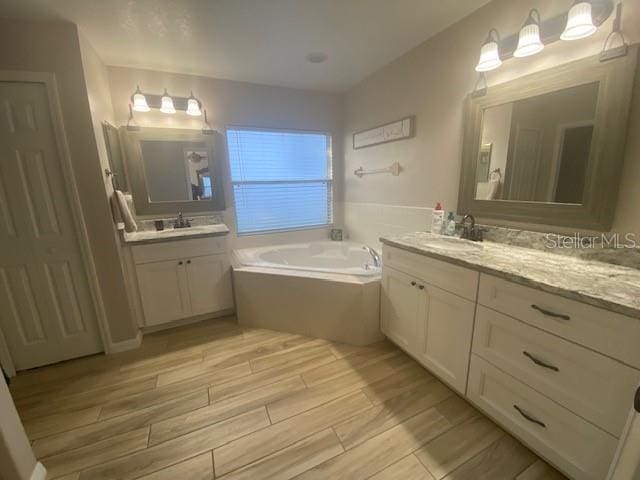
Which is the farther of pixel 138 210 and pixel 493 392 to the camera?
pixel 138 210

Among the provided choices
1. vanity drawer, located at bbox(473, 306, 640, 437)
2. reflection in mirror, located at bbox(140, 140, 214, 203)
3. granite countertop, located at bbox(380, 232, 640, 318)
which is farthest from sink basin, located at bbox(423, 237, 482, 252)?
reflection in mirror, located at bbox(140, 140, 214, 203)

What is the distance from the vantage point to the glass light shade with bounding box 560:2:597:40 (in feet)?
3.75

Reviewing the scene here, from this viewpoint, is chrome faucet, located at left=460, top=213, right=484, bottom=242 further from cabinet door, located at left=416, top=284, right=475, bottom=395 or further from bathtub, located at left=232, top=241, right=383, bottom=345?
bathtub, located at left=232, top=241, right=383, bottom=345

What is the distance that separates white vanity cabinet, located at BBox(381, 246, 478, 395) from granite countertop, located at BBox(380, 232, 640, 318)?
76 mm

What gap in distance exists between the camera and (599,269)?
46.8 inches

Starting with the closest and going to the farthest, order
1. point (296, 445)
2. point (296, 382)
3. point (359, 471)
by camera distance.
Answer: point (359, 471)
point (296, 445)
point (296, 382)

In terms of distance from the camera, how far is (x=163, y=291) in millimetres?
2238

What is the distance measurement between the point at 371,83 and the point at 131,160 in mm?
2423

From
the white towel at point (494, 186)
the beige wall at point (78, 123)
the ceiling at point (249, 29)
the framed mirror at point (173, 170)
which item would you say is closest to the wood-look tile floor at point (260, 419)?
the beige wall at point (78, 123)

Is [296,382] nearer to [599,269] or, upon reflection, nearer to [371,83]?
[599,269]

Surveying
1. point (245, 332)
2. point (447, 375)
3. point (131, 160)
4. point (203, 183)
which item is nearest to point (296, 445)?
point (447, 375)

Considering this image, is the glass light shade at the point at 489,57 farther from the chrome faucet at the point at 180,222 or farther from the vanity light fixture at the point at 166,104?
the chrome faucet at the point at 180,222

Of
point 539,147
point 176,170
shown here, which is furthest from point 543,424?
point 176,170

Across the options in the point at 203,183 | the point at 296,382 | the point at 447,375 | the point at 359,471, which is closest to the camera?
the point at 359,471
